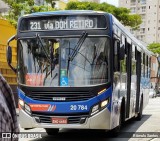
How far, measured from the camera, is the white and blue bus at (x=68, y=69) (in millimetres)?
9102

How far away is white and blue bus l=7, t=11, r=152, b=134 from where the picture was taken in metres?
9.10

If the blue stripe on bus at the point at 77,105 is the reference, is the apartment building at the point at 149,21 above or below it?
below

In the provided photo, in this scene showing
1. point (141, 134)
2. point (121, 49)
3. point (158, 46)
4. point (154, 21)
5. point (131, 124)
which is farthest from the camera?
point (154, 21)

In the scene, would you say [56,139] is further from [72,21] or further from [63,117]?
[72,21]

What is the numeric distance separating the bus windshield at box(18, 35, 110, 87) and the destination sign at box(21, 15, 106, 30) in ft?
0.99

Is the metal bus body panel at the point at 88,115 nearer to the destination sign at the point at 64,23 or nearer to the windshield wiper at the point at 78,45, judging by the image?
the windshield wiper at the point at 78,45

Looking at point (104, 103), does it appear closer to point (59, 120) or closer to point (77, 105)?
point (77, 105)

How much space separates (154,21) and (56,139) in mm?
105116

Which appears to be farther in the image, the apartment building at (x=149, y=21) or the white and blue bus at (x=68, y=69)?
the apartment building at (x=149, y=21)

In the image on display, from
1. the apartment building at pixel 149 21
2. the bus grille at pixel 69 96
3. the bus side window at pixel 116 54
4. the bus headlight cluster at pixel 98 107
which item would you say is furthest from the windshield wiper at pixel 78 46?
the apartment building at pixel 149 21

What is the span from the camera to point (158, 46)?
77.8 meters

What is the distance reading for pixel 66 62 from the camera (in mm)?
9156

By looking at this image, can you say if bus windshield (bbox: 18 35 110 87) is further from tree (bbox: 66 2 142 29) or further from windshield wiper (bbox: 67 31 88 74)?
tree (bbox: 66 2 142 29)

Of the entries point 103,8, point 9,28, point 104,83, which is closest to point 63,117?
point 104,83
